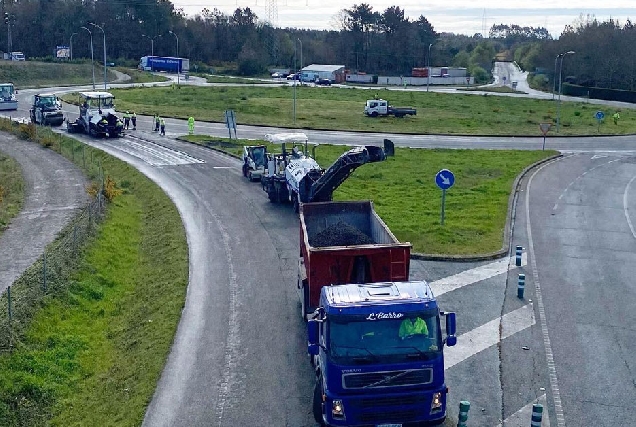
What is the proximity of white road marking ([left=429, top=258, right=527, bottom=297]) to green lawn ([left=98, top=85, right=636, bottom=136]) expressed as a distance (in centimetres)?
3400

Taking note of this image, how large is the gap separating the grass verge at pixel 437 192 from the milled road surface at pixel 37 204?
9849 mm

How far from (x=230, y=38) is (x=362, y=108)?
78131mm

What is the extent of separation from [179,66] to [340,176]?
97.1 metres

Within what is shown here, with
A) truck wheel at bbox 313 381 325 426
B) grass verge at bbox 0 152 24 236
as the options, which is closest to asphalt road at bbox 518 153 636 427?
truck wheel at bbox 313 381 325 426

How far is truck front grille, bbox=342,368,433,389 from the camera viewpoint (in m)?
11.8

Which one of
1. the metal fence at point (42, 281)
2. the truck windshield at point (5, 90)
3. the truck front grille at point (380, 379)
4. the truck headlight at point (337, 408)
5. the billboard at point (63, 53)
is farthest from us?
the billboard at point (63, 53)

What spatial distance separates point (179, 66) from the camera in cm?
11825

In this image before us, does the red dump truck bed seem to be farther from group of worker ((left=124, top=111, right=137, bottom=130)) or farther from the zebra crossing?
group of worker ((left=124, top=111, right=137, bottom=130))

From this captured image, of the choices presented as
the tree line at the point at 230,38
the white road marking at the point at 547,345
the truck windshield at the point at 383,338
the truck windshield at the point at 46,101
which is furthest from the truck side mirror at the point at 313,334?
the tree line at the point at 230,38

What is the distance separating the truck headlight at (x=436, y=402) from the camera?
1200cm

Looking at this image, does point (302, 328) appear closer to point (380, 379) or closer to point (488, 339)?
point (488, 339)

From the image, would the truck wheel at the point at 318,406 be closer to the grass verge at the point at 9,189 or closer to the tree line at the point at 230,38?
the grass verge at the point at 9,189

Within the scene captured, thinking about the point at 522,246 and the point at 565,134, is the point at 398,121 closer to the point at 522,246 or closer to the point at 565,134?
the point at 565,134

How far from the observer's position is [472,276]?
22.0 metres
